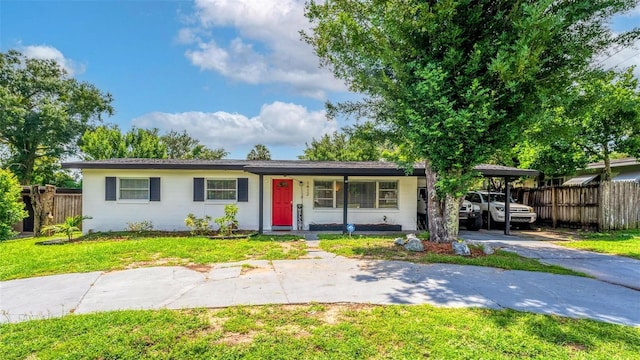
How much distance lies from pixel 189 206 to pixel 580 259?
1214 cm

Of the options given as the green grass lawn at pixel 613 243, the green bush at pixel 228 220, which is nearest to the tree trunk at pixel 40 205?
the green bush at pixel 228 220

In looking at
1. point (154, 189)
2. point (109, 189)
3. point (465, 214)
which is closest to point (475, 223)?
point (465, 214)

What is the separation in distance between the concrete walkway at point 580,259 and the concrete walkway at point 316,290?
727mm

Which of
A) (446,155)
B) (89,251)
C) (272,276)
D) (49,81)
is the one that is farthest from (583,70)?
(49,81)

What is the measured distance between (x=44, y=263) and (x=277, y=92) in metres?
15.1

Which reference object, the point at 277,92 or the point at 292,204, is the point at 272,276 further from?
the point at 277,92

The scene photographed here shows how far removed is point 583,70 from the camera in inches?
328

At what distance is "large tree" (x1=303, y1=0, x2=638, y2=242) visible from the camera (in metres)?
7.22

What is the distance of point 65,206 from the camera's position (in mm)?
13750

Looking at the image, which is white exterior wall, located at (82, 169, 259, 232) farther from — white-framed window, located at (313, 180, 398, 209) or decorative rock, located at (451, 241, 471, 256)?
decorative rock, located at (451, 241, 471, 256)

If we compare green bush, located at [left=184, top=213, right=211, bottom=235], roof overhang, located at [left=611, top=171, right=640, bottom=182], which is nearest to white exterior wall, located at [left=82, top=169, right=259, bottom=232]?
green bush, located at [left=184, top=213, right=211, bottom=235]

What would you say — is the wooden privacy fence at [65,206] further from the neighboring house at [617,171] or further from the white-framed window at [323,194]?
the neighboring house at [617,171]

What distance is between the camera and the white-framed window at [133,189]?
40.7ft

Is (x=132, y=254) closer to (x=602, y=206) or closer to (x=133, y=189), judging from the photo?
(x=133, y=189)
